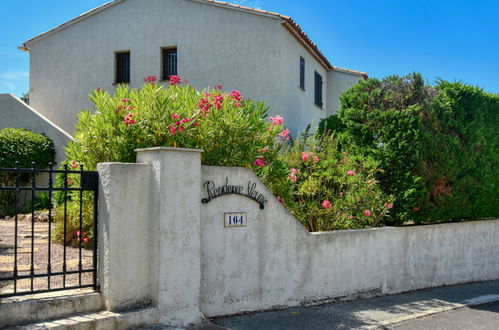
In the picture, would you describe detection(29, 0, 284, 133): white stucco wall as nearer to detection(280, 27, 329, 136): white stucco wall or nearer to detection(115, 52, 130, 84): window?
detection(115, 52, 130, 84): window

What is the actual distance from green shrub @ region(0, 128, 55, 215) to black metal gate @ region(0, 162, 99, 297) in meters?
2.50

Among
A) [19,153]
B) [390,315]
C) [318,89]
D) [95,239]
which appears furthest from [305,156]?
[318,89]

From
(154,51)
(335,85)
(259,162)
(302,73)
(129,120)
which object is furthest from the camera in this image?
(335,85)

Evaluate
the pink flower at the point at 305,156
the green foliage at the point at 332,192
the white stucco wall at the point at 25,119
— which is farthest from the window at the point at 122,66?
the pink flower at the point at 305,156

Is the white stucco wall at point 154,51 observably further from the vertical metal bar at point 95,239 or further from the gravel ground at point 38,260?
the vertical metal bar at point 95,239

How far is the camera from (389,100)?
9.39m

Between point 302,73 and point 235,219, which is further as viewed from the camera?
point 302,73

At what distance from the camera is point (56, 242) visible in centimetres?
902

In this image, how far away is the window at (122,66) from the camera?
57.3ft

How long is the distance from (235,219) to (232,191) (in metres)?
0.37

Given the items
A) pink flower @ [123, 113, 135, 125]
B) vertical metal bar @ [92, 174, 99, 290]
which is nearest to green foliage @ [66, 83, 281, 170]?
pink flower @ [123, 113, 135, 125]

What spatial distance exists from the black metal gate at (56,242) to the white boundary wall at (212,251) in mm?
328

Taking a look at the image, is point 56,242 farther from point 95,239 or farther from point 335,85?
point 335,85

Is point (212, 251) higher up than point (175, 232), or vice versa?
point (175, 232)
